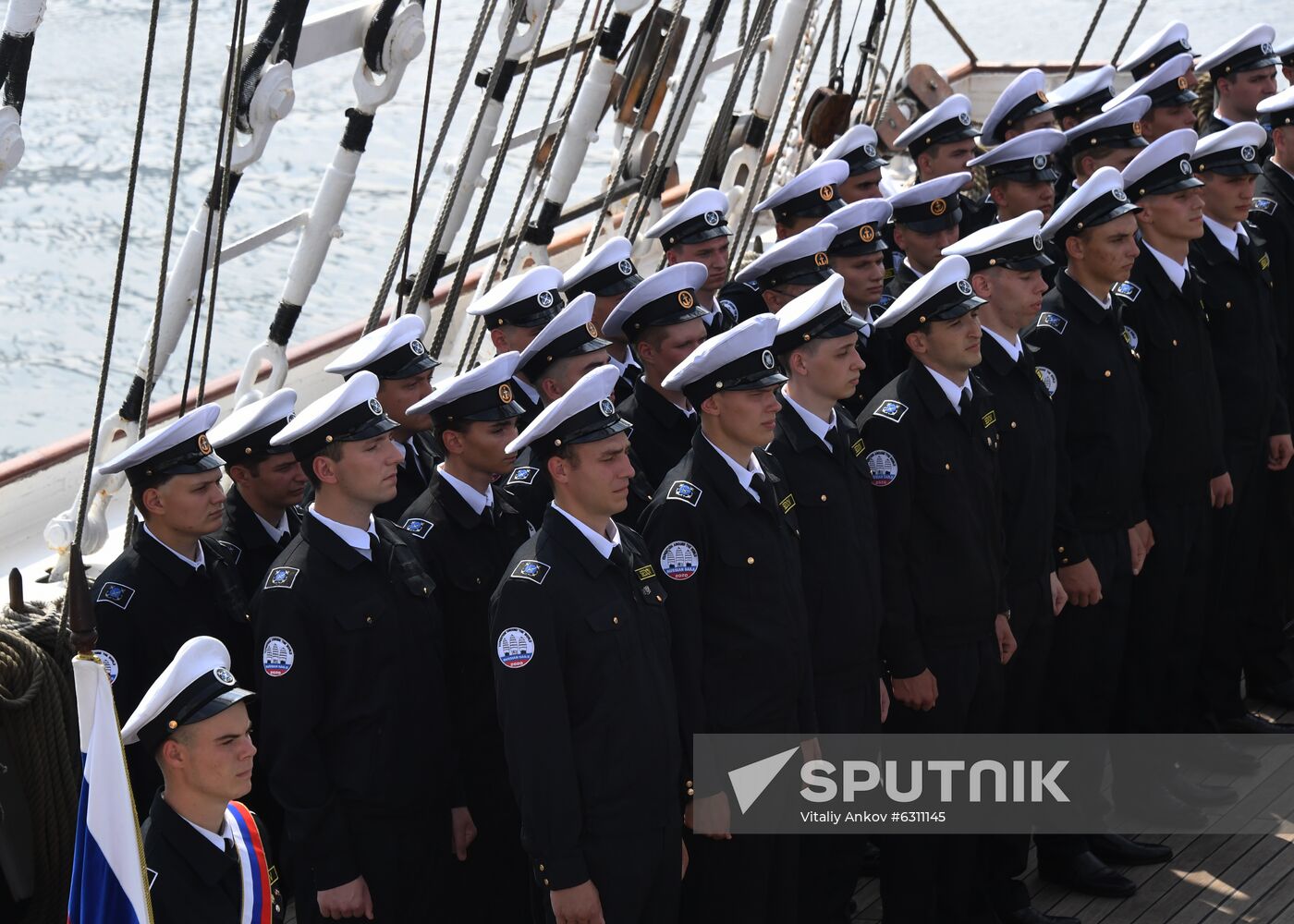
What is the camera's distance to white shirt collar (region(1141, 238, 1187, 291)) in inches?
182

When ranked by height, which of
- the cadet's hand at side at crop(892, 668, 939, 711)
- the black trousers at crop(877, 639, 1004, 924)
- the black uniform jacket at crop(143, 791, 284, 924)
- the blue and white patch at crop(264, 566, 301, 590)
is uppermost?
the blue and white patch at crop(264, 566, 301, 590)

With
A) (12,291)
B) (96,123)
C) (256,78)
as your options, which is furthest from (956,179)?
(96,123)

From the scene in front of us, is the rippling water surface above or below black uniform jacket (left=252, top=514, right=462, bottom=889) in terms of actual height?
above

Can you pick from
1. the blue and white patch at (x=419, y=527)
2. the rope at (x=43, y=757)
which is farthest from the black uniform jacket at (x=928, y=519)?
the rope at (x=43, y=757)

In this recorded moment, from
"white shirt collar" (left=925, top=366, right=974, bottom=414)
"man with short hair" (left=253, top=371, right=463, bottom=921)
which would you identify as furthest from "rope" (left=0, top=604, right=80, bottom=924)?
"white shirt collar" (left=925, top=366, right=974, bottom=414)

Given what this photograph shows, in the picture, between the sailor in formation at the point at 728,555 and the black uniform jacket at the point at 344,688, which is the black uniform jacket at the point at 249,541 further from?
the black uniform jacket at the point at 344,688

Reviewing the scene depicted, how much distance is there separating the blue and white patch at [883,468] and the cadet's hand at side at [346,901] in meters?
1.46

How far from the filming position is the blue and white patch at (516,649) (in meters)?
3.00

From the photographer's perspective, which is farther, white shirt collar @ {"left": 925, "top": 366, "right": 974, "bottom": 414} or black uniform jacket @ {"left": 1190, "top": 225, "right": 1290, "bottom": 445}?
black uniform jacket @ {"left": 1190, "top": 225, "right": 1290, "bottom": 445}

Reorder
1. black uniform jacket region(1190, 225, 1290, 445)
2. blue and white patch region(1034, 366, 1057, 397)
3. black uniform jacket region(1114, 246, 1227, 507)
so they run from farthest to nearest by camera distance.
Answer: black uniform jacket region(1190, 225, 1290, 445) < black uniform jacket region(1114, 246, 1227, 507) < blue and white patch region(1034, 366, 1057, 397)

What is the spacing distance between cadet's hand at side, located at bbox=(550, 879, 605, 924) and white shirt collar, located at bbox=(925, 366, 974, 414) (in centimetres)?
145

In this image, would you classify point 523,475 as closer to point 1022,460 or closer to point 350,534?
point 350,534

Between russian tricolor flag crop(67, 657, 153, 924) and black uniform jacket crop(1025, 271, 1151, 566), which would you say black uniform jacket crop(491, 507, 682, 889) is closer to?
russian tricolor flag crop(67, 657, 153, 924)

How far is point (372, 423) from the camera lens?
10.7 ft
